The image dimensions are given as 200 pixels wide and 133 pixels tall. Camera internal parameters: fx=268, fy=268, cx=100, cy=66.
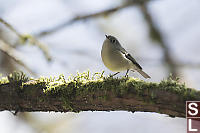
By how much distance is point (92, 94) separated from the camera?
8.92ft

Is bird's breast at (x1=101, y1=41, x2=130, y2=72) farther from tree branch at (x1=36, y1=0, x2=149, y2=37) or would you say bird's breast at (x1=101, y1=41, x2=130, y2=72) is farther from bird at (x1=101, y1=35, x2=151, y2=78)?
tree branch at (x1=36, y1=0, x2=149, y2=37)

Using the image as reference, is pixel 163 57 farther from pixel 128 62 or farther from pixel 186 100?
pixel 186 100

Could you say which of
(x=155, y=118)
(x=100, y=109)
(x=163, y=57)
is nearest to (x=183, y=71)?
(x=163, y=57)

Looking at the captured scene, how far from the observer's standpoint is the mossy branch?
7.50 ft

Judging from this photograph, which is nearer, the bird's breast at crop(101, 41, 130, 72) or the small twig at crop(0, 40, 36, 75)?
the bird's breast at crop(101, 41, 130, 72)

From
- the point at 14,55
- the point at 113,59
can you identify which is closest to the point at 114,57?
the point at 113,59

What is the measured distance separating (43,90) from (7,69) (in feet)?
12.4

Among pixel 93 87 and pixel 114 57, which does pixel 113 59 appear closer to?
pixel 114 57

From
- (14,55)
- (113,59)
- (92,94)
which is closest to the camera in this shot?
(92,94)

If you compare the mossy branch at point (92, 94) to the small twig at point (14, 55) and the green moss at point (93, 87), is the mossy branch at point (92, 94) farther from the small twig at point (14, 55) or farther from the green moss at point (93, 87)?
the small twig at point (14, 55)

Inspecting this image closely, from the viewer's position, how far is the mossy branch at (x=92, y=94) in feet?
7.50

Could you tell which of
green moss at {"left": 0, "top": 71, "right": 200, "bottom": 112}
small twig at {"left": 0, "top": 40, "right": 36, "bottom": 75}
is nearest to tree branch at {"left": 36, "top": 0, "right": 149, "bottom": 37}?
small twig at {"left": 0, "top": 40, "right": 36, "bottom": 75}

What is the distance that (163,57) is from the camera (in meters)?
5.97

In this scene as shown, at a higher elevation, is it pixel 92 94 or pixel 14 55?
pixel 14 55
